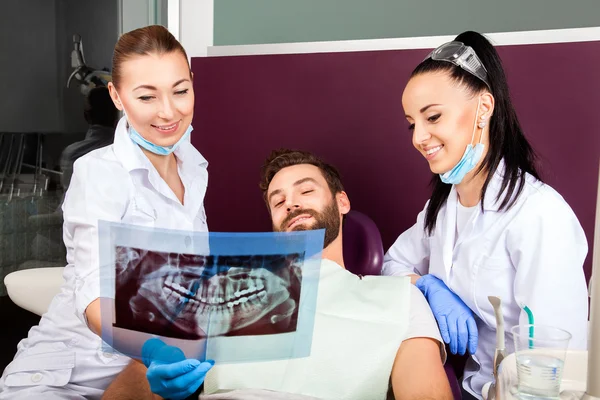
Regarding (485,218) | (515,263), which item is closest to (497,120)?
(485,218)

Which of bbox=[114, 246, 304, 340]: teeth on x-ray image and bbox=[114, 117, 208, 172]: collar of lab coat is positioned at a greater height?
bbox=[114, 117, 208, 172]: collar of lab coat

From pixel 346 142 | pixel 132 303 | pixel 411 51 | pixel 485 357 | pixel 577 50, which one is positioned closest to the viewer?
pixel 132 303

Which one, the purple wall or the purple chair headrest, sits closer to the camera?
the purple chair headrest

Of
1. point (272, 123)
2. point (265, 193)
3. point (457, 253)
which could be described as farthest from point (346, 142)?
point (457, 253)

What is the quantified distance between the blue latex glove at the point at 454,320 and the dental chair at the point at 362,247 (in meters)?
0.20

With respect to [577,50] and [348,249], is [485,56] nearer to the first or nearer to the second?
[577,50]

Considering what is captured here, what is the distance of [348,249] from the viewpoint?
1783 mm

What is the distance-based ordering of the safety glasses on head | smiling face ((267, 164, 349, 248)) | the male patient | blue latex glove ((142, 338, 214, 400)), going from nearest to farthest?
blue latex glove ((142, 338, 214, 400)) < the male patient < the safety glasses on head < smiling face ((267, 164, 349, 248))

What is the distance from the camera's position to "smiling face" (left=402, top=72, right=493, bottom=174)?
5.09 ft

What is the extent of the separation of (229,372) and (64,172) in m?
1.53

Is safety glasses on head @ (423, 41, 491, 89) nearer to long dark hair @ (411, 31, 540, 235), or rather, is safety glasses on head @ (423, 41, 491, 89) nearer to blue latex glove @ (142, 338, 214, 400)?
long dark hair @ (411, 31, 540, 235)

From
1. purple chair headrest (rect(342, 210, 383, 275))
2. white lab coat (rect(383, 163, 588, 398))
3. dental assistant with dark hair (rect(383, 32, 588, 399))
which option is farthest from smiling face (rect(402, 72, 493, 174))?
purple chair headrest (rect(342, 210, 383, 275))

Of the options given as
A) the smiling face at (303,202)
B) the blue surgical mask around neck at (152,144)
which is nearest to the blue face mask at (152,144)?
the blue surgical mask around neck at (152,144)

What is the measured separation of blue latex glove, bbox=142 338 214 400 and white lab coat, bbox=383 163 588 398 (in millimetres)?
729
